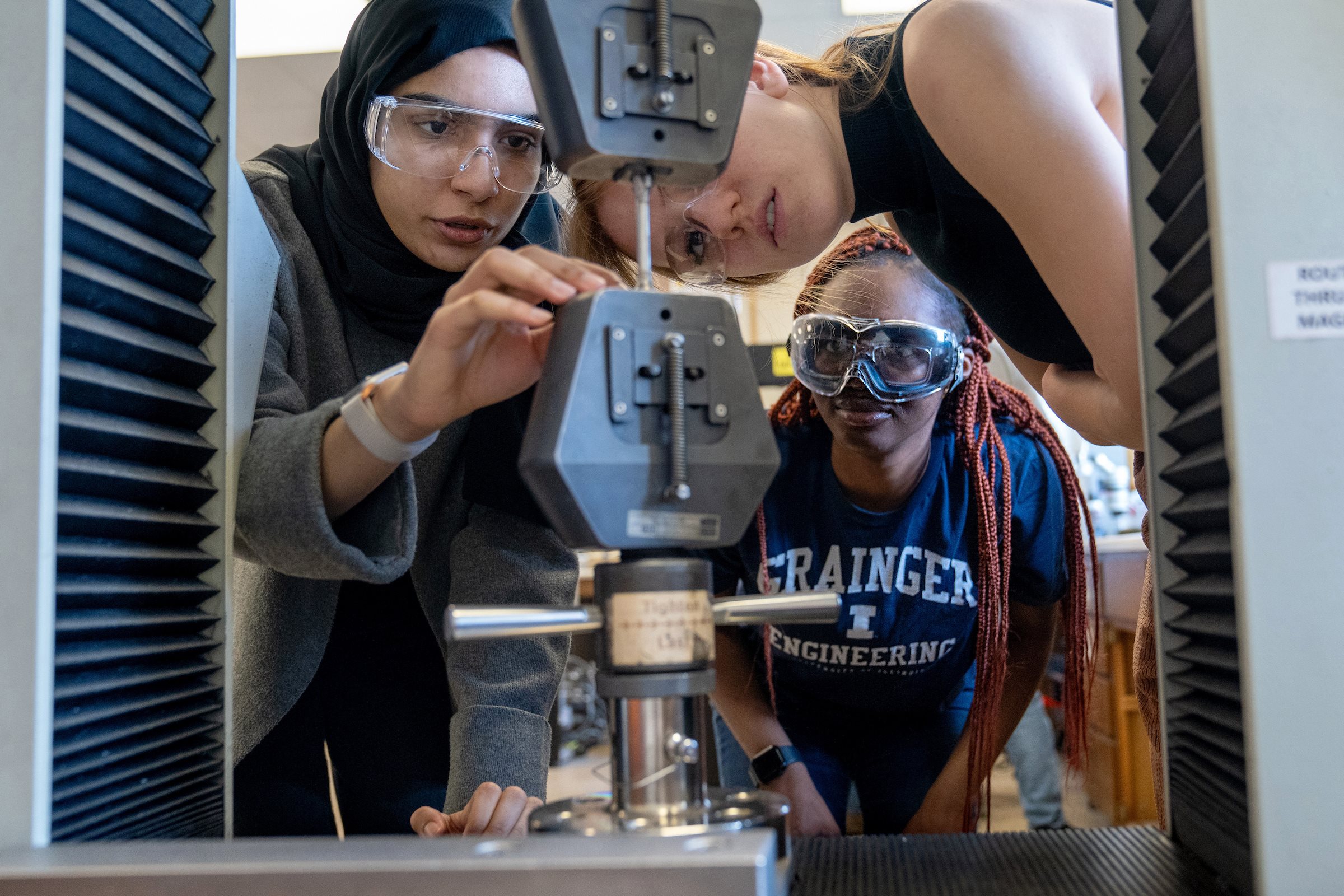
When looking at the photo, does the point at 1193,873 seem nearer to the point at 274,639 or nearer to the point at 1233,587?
the point at 1233,587

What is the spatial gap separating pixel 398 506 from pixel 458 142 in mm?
485

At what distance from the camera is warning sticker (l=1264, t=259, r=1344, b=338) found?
57cm

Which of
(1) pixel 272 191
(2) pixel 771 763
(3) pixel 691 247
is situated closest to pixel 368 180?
(1) pixel 272 191

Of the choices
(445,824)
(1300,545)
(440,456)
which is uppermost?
(440,456)

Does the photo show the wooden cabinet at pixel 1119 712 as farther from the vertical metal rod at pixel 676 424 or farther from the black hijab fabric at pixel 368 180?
the vertical metal rod at pixel 676 424

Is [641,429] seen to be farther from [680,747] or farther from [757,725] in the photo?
[757,725]

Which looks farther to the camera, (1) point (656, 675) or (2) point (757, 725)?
(2) point (757, 725)

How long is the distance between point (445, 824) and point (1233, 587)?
0.64 metres

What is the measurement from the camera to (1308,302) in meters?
0.57

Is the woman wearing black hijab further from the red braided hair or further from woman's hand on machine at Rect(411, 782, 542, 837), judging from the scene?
the red braided hair

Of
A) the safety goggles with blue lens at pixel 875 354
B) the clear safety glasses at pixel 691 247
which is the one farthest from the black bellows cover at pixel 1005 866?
the safety goggles with blue lens at pixel 875 354

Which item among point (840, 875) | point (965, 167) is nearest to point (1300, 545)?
point (840, 875)

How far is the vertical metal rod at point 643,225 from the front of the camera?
67 cm

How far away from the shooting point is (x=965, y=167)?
1003 millimetres
